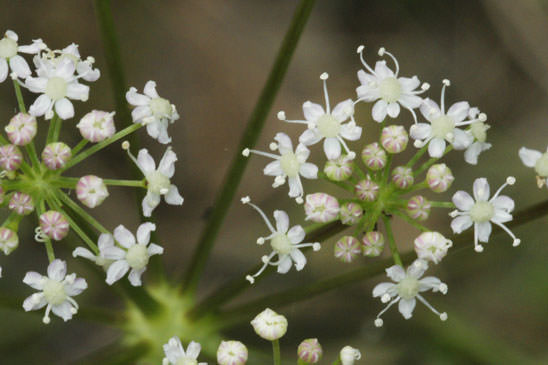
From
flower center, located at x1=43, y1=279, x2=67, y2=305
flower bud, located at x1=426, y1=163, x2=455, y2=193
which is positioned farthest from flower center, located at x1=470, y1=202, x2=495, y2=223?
flower center, located at x1=43, y1=279, x2=67, y2=305

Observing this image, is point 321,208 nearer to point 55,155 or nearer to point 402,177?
point 402,177

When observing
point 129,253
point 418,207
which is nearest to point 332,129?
point 418,207

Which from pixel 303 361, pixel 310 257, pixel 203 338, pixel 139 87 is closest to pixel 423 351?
Answer: pixel 310 257

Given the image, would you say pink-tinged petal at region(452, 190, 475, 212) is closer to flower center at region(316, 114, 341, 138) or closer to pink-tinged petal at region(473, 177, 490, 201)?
pink-tinged petal at region(473, 177, 490, 201)

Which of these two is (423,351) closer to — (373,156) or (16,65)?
(373,156)

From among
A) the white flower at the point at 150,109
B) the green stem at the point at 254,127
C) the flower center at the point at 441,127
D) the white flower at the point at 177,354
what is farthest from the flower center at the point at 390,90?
the white flower at the point at 177,354

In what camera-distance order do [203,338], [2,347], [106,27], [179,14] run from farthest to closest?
[179,14] → [2,347] → [203,338] → [106,27]
